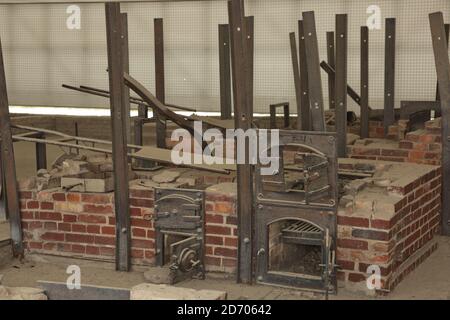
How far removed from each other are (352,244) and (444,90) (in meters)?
1.76

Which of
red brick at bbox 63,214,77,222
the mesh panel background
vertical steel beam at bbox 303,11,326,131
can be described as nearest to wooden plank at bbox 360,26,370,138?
vertical steel beam at bbox 303,11,326,131

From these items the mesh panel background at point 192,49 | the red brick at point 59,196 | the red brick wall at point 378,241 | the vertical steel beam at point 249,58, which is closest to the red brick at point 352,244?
the red brick wall at point 378,241

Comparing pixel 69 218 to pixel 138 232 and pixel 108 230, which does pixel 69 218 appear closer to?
pixel 108 230

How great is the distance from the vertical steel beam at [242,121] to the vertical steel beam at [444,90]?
1760 millimetres

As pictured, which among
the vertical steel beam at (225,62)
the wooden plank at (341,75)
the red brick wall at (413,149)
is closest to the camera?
the wooden plank at (341,75)

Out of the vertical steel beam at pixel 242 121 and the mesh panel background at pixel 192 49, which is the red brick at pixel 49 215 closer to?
the vertical steel beam at pixel 242 121

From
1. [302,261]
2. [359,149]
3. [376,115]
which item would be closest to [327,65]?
[376,115]

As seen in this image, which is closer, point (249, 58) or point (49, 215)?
point (49, 215)

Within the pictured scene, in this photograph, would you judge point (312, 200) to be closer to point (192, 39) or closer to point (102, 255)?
→ point (102, 255)

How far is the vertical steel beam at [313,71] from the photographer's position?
420 cm

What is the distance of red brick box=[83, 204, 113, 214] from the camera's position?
4.65 m

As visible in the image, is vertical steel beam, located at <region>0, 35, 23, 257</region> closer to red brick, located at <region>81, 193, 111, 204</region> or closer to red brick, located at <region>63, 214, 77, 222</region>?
red brick, located at <region>63, 214, 77, 222</region>

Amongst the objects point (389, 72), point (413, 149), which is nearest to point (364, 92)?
point (389, 72)

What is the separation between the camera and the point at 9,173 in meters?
4.81
